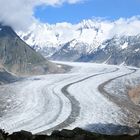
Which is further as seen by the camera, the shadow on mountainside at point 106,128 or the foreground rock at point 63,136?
the shadow on mountainside at point 106,128

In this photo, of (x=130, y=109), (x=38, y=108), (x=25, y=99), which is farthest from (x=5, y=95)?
(x=130, y=109)

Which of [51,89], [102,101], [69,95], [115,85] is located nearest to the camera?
[102,101]

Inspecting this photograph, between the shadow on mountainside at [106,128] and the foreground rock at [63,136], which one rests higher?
the foreground rock at [63,136]

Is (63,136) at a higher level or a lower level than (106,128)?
higher

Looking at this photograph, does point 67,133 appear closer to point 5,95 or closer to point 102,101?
point 102,101

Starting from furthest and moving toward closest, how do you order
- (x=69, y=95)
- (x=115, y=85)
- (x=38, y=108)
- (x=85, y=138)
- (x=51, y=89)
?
(x=115, y=85), (x=51, y=89), (x=69, y=95), (x=38, y=108), (x=85, y=138)

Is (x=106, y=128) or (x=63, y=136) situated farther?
(x=106, y=128)

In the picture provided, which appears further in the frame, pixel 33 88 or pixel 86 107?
pixel 33 88

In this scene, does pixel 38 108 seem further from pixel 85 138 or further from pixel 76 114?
pixel 85 138

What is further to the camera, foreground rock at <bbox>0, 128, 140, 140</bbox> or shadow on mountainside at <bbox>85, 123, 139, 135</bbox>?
shadow on mountainside at <bbox>85, 123, 139, 135</bbox>

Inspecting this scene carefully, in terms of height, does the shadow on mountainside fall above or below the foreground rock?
below
